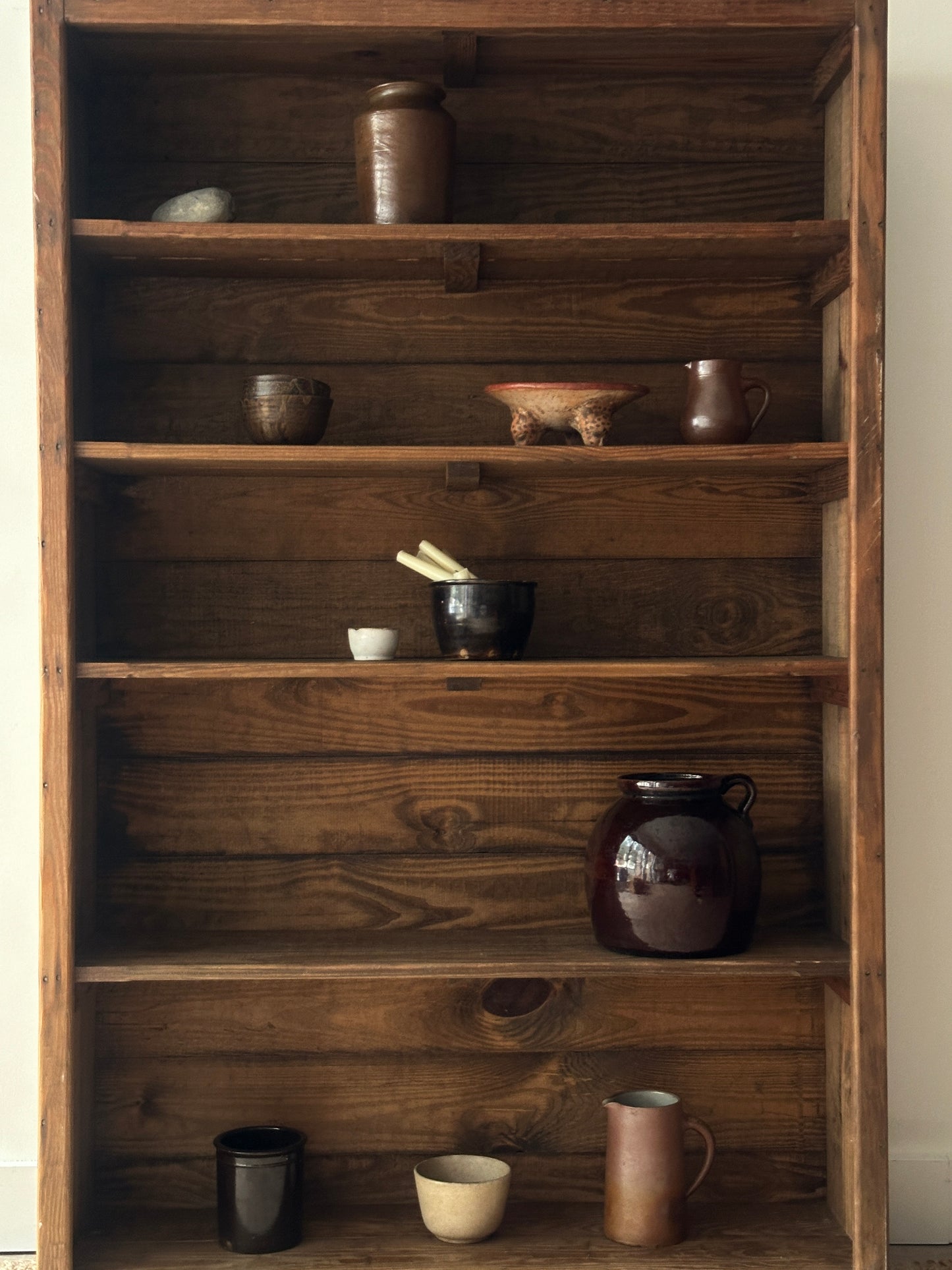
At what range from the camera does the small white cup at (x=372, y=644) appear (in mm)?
1879

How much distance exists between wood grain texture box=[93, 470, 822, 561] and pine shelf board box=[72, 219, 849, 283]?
0.33m

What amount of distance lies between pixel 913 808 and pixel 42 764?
1425mm

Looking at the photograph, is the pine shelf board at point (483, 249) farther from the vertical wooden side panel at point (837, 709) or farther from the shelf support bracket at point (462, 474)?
the shelf support bracket at point (462, 474)

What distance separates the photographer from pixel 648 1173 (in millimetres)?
1882

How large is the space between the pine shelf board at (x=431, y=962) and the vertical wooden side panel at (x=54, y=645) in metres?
0.08

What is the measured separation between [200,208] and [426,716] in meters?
0.87

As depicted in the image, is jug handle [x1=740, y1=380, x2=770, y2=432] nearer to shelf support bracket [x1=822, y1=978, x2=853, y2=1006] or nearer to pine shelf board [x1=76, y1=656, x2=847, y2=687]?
pine shelf board [x1=76, y1=656, x2=847, y2=687]

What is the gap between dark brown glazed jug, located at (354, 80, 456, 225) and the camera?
188 cm

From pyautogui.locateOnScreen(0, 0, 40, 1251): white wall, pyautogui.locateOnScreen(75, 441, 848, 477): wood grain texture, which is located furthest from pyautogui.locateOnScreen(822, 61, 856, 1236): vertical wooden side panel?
pyautogui.locateOnScreen(0, 0, 40, 1251): white wall

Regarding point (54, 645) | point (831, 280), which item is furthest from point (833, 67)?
point (54, 645)

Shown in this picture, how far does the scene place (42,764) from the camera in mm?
1795

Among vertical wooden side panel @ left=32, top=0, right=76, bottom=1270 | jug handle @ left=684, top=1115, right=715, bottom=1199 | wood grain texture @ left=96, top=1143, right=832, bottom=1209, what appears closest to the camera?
vertical wooden side panel @ left=32, top=0, right=76, bottom=1270

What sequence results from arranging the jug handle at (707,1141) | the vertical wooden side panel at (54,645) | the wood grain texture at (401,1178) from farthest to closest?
the wood grain texture at (401,1178) → the jug handle at (707,1141) → the vertical wooden side panel at (54,645)

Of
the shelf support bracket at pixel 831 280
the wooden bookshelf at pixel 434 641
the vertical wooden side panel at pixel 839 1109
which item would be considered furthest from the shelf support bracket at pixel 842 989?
the shelf support bracket at pixel 831 280
